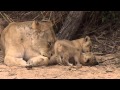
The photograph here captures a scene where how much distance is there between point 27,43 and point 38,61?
0.47 metres

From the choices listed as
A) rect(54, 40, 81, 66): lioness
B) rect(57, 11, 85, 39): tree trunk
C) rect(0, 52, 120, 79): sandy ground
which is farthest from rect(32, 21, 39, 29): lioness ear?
rect(57, 11, 85, 39): tree trunk

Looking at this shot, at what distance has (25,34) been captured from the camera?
9141 millimetres

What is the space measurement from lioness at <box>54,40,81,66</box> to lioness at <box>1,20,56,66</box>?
0.25 metres

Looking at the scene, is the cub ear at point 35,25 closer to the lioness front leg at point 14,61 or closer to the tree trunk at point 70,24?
the lioness front leg at point 14,61

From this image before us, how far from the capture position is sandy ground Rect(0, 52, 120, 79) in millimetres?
7919

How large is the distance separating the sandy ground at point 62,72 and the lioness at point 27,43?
212mm

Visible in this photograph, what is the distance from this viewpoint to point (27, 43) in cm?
908

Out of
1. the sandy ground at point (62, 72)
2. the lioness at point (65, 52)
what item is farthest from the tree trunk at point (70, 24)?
the sandy ground at point (62, 72)

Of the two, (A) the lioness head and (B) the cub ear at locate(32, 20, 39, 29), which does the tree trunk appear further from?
(A) the lioness head

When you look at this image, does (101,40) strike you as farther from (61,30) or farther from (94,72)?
(94,72)

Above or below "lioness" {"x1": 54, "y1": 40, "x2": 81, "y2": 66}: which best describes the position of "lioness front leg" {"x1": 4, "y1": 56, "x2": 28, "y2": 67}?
below

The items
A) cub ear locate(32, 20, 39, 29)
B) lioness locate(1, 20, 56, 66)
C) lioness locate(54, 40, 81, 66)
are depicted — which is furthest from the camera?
cub ear locate(32, 20, 39, 29)

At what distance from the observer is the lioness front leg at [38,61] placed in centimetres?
890

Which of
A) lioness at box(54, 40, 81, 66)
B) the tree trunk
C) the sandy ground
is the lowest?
the sandy ground
